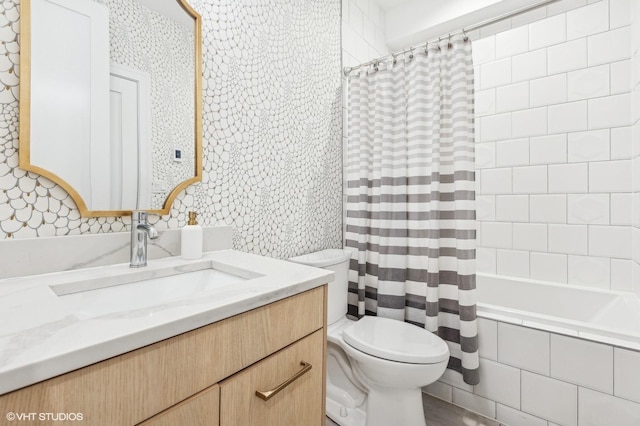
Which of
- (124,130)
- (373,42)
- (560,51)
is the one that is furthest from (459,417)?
(373,42)

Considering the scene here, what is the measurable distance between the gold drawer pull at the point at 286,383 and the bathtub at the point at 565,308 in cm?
107

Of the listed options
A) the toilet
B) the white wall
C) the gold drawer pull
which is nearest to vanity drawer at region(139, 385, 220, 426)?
the gold drawer pull

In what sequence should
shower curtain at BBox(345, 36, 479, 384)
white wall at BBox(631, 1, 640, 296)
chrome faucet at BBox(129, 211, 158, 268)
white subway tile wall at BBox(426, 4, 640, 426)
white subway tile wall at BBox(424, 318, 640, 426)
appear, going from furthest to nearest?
white wall at BBox(631, 1, 640, 296) < shower curtain at BBox(345, 36, 479, 384) < white subway tile wall at BBox(426, 4, 640, 426) < white subway tile wall at BBox(424, 318, 640, 426) < chrome faucet at BBox(129, 211, 158, 268)

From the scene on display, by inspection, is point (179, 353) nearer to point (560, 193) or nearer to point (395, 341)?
point (395, 341)

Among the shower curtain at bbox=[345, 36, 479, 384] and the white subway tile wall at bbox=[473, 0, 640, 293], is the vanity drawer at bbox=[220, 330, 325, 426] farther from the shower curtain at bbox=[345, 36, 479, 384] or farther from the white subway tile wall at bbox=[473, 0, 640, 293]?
the white subway tile wall at bbox=[473, 0, 640, 293]

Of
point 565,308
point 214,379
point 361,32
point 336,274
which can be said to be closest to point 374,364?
point 336,274

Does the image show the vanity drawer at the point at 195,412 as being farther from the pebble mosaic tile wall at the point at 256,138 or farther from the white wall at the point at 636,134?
the white wall at the point at 636,134

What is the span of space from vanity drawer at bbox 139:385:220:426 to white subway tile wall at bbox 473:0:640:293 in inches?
84.9

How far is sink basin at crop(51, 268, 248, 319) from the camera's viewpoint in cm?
75

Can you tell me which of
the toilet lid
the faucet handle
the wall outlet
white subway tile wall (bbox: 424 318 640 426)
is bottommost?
white subway tile wall (bbox: 424 318 640 426)

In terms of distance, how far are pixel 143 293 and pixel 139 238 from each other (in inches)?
6.9

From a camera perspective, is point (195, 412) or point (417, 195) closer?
point (195, 412)

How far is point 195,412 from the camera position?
1.94 ft

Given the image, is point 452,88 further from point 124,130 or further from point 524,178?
point 124,130
